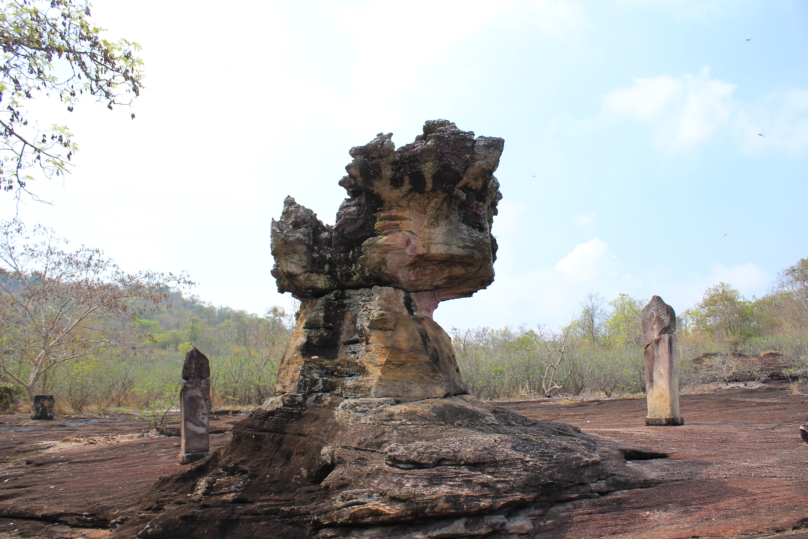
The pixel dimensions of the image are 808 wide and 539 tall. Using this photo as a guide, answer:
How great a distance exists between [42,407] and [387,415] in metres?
11.1

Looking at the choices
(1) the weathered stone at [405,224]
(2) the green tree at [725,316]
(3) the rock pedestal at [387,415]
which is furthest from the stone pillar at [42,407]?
(2) the green tree at [725,316]

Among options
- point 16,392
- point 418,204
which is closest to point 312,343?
point 418,204

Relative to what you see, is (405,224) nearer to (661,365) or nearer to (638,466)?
(638,466)

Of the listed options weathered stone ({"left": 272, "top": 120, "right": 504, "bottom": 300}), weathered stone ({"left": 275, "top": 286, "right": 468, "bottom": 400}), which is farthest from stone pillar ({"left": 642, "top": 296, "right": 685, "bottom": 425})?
weathered stone ({"left": 275, "top": 286, "right": 468, "bottom": 400})

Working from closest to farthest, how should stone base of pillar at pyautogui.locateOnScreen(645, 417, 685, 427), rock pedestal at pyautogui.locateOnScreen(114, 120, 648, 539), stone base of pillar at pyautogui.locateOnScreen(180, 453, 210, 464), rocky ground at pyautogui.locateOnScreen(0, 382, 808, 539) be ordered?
rocky ground at pyautogui.locateOnScreen(0, 382, 808, 539) → rock pedestal at pyautogui.locateOnScreen(114, 120, 648, 539) → stone base of pillar at pyautogui.locateOnScreen(180, 453, 210, 464) → stone base of pillar at pyautogui.locateOnScreen(645, 417, 685, 427)

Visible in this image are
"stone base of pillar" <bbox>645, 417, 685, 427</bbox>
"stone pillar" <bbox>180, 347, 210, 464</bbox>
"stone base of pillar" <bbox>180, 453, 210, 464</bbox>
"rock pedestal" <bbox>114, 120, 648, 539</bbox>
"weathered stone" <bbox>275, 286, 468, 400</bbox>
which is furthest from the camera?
"stone base of pillar" <bbox>645, 417, 685, 427</bbox>

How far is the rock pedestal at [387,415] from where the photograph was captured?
2.63 metres

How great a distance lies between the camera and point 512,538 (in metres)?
2.46

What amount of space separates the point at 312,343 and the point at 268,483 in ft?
3.65

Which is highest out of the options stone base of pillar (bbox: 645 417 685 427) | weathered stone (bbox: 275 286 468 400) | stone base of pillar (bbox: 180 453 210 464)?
weathered stone (bbox: 275 286 468 400)

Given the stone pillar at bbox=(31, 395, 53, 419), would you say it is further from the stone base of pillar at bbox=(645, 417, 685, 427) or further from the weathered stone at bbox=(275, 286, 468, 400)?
the stone base of pillar at bbox=(645, 417, 685, 427)

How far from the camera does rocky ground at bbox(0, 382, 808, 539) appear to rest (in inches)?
96.9

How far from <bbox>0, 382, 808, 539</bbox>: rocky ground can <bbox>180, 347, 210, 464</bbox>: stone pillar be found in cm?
27

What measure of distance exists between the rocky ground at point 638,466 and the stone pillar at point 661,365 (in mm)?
515
